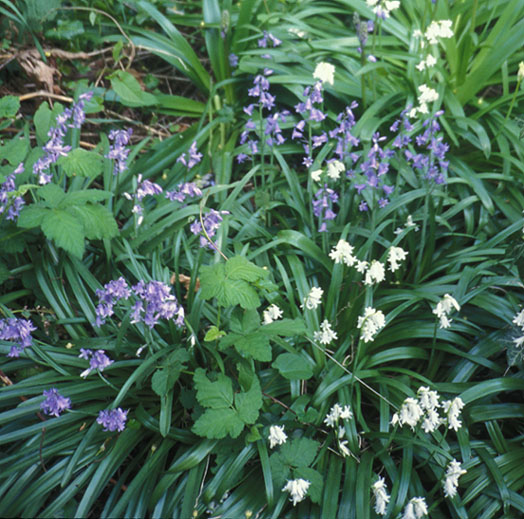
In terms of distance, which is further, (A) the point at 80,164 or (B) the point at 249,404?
(A) the point at 80,164

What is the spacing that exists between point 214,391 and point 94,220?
0.85m

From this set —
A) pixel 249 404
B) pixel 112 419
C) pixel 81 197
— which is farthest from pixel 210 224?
pixel 112 419

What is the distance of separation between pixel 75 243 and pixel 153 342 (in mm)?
536

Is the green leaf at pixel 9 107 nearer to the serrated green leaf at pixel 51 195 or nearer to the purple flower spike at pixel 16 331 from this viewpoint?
the serrated green leaf at pixel 51 195

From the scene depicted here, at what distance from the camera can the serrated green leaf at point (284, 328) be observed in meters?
2.14

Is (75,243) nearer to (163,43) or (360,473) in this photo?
(360,473)

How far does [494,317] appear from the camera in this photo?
8.66 feet

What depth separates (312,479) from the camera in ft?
6.91

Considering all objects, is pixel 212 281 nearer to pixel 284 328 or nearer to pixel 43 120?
pixel 284 328

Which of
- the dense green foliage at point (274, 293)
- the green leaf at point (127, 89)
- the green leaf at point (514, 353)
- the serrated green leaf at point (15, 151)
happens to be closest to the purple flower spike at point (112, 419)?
the dense green foliage at point (274, 293)

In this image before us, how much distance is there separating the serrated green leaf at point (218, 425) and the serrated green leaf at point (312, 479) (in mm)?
291

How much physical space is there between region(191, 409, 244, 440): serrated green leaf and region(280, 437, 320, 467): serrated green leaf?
0.80 ft

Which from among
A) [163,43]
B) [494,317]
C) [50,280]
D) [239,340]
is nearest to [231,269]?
[239,340]

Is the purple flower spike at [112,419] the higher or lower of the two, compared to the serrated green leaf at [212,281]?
lower
